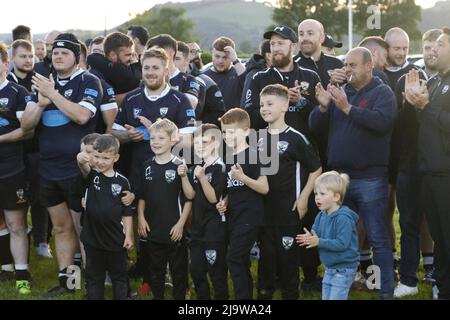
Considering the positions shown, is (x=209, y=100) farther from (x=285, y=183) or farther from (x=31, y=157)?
(x=285, y=183)

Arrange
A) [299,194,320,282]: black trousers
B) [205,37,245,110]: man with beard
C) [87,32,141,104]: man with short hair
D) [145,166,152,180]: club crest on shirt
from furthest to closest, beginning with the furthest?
[205,37,245,110]: man with beard, [87,32,141,104]: man with short hair, [299,194,320,282]: black trousers, [145,166,152,180]: club crest on shirt

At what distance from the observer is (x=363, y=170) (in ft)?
18.5

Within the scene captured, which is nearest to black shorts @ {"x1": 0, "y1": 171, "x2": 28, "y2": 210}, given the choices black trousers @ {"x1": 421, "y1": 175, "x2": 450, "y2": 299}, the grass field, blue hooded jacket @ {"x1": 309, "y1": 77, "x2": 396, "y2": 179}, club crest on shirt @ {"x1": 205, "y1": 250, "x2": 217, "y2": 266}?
the grass field

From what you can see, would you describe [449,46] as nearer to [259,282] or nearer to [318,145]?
[318,145]

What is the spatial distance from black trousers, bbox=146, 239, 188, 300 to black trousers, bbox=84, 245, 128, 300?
24 centimetres

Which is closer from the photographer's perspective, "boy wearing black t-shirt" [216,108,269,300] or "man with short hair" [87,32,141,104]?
"boy wearing black t-shirt" [216,108,269,300]

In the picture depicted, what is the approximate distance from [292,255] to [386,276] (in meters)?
0.84

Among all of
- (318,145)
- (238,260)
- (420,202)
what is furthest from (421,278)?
(238,260)

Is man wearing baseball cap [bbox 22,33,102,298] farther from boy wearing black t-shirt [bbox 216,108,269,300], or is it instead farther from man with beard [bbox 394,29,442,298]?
man with beard [bbox 394,29,442,298]

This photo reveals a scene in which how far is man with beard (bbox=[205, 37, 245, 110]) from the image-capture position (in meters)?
8.59

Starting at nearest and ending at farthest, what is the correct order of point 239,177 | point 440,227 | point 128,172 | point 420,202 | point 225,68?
point 239,177, point 440,227, point 420,202, point 128,172, point 225,68

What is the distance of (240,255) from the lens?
525 cm

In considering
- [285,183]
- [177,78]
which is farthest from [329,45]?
[285,183]

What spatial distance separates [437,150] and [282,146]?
1.22m
